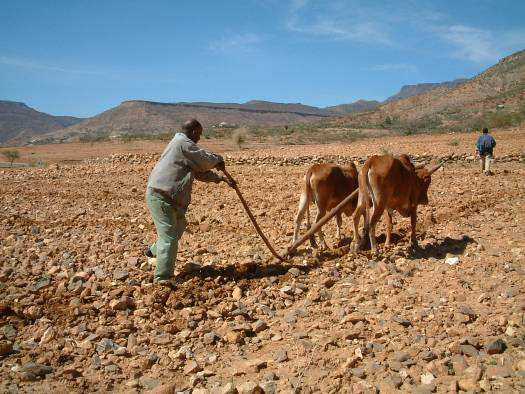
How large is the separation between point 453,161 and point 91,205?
528 inches

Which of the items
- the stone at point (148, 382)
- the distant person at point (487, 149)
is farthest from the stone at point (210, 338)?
the distant person at point (487, 149)

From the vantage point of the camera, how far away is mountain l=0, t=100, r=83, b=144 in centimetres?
12001

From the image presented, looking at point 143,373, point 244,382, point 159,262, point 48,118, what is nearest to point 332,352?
point 244,382

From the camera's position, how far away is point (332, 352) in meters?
4.43

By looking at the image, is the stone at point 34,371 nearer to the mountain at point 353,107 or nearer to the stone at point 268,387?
the stone at point 268,387

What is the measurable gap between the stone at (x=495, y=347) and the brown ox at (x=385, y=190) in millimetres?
2879

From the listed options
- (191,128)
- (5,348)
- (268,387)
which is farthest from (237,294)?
(5,348)

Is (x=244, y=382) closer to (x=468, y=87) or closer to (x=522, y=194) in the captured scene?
(x=522, y=194)

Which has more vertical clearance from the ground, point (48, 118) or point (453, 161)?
point (48, 118)

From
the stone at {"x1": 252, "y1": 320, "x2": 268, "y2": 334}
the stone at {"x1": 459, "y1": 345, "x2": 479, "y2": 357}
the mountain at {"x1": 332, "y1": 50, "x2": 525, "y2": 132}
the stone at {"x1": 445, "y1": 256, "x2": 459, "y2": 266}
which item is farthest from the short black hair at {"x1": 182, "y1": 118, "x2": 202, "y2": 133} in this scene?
the mountain at {"x1": 332, "y1": 50, "x2": 525, "y2": 132}

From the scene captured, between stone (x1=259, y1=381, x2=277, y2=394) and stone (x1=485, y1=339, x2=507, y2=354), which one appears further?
stone (x1=485, y1=339, x2=507, y2=354)

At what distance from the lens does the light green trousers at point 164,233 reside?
607 cm

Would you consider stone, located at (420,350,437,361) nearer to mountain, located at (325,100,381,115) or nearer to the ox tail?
the ox tail

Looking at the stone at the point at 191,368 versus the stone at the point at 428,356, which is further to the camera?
the stone at the point at 191,368
